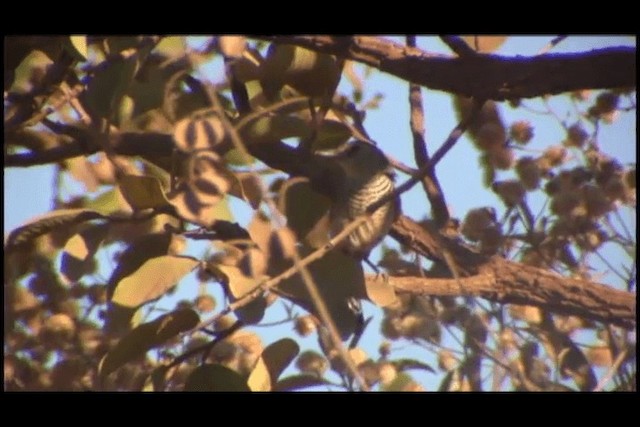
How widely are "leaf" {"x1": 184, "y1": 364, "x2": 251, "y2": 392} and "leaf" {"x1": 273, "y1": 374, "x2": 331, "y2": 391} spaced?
0.21 meters

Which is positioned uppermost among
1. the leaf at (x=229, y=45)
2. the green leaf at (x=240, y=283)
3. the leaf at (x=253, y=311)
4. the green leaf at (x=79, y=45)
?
the green leaf at (x=79, y=45)

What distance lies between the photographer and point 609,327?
52.6 inches

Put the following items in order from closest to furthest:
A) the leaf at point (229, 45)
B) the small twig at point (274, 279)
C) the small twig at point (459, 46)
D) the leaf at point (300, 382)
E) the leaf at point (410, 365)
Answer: the leaf at point (229, 45), the small twig at point (274, 279), the small twig at point (459, 46), the leaf at point (300, 382), the leaf at point (410, 365)

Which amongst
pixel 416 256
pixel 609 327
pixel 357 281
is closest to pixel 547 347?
pixel 609 327

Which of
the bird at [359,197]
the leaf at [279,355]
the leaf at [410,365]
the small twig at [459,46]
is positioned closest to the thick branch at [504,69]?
the small twig at [459,46]

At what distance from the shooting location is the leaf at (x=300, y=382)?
4.08 feet

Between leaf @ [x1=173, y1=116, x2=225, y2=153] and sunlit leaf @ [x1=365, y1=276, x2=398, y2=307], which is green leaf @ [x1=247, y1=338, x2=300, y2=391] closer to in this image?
sunlit leaf @ [x1=365, y1=276, x2=398, y2=307]

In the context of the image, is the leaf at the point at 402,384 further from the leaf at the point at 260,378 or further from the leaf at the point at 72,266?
the leaf at the point at 72,266

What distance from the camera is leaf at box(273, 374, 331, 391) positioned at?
124 cm

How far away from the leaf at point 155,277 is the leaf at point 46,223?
0.08m

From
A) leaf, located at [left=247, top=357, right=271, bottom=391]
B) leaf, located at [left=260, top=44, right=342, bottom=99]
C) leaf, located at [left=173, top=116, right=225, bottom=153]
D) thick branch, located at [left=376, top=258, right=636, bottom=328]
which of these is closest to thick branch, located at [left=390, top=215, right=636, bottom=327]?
thick branch, located at [left=376, top=258, right=636, bottom=328]

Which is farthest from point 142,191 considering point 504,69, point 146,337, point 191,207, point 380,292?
point 504,69
